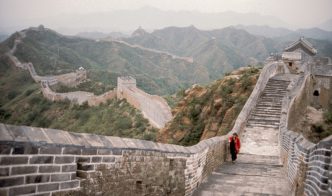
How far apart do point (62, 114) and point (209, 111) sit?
108ft

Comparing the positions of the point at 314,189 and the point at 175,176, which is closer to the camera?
the point at 314,189

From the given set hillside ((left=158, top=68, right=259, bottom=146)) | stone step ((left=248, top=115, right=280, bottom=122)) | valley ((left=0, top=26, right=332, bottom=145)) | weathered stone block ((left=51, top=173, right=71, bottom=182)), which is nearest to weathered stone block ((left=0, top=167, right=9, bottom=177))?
weathered stone block ((left=51, top=173, right=71, bottom=182))

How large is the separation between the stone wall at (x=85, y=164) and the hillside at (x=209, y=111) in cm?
1251

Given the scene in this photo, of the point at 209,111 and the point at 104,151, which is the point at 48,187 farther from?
the point at 209,111

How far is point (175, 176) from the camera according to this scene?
7.86 metres

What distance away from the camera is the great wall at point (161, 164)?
3918mm

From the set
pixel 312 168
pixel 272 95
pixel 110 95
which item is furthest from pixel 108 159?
pixel 110 95

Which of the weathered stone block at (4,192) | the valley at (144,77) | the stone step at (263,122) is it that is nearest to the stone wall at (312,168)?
the stone step at (263,122)

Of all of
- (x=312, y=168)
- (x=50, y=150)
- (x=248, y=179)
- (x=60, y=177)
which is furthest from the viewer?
(x=248, y=179)

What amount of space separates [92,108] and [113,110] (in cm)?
550

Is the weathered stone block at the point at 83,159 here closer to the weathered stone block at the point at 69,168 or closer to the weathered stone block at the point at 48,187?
the weathered stone block at the point at 69,168

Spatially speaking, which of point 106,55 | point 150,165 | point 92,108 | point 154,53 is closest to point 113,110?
point 92,108

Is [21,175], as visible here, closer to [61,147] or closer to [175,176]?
[61,147]

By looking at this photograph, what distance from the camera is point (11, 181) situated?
3.72 meters
